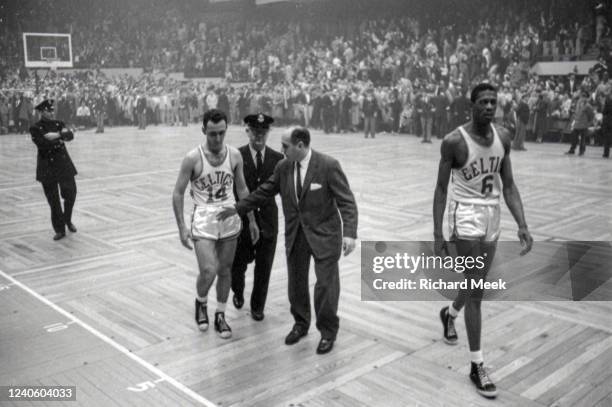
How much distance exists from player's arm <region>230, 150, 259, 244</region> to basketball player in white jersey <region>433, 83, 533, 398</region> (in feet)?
4.89

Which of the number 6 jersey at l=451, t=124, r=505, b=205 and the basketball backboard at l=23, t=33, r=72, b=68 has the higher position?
the basketball backboard at l=23, t=33, r=72, b=68

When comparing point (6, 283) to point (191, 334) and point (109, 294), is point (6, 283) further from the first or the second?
point (191, 334)

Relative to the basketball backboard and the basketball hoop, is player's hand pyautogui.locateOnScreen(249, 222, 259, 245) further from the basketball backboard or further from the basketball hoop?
the basketball hoop

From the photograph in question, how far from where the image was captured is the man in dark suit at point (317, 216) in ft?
14.5

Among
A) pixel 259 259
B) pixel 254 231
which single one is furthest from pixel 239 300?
pixel 254 231

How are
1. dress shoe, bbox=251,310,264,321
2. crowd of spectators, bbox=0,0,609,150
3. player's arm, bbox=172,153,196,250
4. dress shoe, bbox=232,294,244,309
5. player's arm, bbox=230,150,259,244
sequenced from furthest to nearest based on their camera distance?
crowd of spectators, bbox=0,0,609,150 < dress shoe, bbox=232,294,244,309 < dress shoe, bbox=251,310,264,321 < player's arm, bbox=230,150,259,244 < player's arm, bbox=172,153,196,250

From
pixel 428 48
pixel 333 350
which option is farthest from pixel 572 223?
pixel 428 48

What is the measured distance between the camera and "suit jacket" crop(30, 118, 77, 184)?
7770 mm

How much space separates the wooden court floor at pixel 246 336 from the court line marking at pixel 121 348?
13 mm

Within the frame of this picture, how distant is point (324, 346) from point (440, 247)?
1.08 m

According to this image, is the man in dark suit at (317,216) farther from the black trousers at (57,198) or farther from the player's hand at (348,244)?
the black trousers at (57,198)

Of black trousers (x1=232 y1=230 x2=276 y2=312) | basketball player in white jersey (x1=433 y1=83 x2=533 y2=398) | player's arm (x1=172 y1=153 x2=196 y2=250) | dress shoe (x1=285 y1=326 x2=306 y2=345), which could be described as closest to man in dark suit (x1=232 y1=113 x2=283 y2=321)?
black trousers (x1=232 y1=230 x2=276 y2=312)

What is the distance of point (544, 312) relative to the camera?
5.25m

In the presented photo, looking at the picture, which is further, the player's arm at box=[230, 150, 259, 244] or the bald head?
the player's arm at box=[230, 150, 259, 244]
